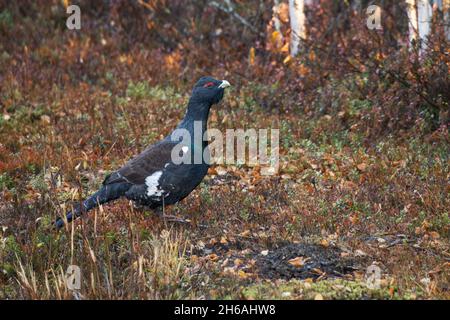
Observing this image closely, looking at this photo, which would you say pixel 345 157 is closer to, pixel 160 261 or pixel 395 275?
pixel 395 275

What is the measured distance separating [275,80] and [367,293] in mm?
7094

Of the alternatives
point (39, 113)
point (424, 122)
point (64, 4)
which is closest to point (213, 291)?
point (424, 122)

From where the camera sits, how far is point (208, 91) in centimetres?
824

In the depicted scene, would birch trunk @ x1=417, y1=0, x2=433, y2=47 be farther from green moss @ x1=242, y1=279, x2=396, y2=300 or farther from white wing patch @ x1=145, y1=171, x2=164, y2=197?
green moss @ x1=242, y1=279, x2=396, y2=300

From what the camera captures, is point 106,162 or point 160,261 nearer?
point 160,261

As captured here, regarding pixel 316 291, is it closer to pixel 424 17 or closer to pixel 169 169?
pixel 169 169

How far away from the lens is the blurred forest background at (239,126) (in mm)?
6734

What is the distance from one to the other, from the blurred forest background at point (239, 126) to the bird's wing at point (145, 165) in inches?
14.2

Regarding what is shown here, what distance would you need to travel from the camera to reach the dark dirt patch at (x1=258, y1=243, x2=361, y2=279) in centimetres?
680

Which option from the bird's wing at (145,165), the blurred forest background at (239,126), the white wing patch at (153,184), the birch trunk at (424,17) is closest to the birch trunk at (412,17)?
the blurred forest background at (239,126)

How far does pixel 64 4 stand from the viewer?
1449 cm

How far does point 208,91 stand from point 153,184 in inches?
48.0
